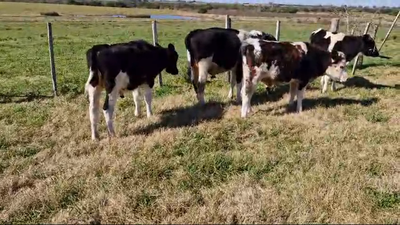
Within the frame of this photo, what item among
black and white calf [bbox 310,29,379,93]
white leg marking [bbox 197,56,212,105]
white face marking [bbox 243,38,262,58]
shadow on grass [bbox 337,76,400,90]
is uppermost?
white face marking [bbox 243,38,262,58]

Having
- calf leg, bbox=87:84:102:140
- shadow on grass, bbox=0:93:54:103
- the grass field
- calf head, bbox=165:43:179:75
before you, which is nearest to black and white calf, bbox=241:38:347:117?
the grass field

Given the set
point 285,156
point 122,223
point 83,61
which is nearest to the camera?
point 122,223

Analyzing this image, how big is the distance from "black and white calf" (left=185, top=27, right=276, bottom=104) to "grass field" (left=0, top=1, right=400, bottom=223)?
70cm

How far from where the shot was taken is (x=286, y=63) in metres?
8.64

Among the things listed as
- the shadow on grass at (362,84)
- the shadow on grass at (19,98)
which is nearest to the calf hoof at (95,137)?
the shadow on grass at (19,98)

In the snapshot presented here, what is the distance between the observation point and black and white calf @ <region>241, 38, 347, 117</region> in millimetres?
8500

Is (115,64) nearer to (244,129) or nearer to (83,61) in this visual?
(244,129)

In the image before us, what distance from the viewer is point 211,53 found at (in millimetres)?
9297

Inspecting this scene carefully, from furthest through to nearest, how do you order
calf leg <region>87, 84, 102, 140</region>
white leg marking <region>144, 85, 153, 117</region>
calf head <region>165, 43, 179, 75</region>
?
1. calf head <region>165, 43, 179, 75</region>
2. white leg marking <region>144, 85, 153, 117</region>
3. calf leg <region>87, 84, 102, 140</region>

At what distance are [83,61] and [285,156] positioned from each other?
13.2 meters

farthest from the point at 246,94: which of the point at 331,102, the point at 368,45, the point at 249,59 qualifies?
the point at 368,45

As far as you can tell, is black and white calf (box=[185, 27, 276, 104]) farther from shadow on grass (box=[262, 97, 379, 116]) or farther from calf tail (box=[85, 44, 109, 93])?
calf tail (box=[85, 44, 109, 93])

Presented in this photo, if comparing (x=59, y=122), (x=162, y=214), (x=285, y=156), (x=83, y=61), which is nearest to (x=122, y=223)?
(x=162, y=214)

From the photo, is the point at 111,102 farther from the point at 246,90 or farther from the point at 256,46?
the point at 256,46
